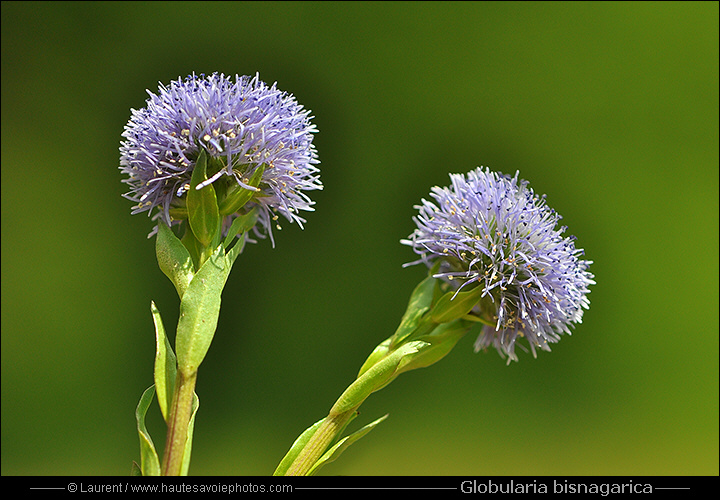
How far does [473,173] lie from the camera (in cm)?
63

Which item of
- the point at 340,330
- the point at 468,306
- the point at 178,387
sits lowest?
the point at 178,387

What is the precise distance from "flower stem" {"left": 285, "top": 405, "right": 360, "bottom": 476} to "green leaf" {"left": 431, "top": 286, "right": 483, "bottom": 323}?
0.13 meters

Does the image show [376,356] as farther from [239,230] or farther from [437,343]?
[239,230]

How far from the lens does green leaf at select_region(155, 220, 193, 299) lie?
20.0 inches

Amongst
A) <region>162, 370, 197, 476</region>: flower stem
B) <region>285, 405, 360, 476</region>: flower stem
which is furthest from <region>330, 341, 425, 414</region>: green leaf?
<region>162, 370, 197, 476</region>: flower stem

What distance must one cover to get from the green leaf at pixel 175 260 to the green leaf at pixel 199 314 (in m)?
0.02

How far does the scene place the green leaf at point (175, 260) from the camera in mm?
508

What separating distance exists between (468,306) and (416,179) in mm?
1570

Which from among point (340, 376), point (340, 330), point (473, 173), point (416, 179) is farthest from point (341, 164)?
point (473, 173)

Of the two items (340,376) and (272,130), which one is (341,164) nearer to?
(340,376)

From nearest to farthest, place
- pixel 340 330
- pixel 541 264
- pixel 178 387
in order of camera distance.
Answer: pixel 178 387
pixel 541 264
pixel 340 330

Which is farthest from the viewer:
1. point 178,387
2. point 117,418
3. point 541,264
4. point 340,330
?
point 340,330

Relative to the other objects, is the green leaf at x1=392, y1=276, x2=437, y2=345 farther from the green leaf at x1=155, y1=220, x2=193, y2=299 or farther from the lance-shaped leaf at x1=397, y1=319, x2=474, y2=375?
the green leaf at x1=155, y1=220, x2=193, y2=299

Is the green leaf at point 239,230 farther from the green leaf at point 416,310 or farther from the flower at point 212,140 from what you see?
the green leaf at point 416,310
